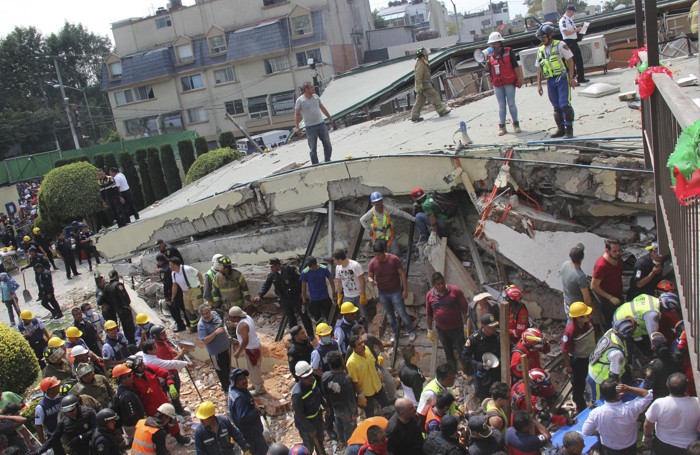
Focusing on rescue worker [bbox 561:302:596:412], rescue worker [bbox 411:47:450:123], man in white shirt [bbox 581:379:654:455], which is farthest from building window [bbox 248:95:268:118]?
Answer: man in white shirt [bbox 581:379:654:455]

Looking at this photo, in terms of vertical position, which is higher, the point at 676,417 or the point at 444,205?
the point at 444,205

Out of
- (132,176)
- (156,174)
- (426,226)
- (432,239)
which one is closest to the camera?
(432,239)

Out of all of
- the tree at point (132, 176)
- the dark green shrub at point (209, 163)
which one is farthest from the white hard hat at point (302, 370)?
the tree at point (132, 176)

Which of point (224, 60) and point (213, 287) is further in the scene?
point (224, 60)

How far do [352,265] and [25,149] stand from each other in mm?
53815

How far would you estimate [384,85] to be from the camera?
1719 centimetres

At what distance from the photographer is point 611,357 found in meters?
5.67

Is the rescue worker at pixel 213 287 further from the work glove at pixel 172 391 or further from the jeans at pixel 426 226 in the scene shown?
the jeans at pixel 426 226

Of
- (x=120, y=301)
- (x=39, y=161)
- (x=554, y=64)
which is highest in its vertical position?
(x=39, y=161)

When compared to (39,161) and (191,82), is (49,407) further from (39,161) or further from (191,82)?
(191,82)

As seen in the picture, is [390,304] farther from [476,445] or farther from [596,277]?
[476,445]

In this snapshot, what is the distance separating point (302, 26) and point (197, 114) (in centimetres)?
1008

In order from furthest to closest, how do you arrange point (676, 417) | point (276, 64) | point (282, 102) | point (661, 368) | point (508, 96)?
1. point (282, 102)
2. point (276, 64)
3. point (508, 96)
4. point (661, 368)
5. point (676, 417)

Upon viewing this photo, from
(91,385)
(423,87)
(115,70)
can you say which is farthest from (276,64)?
(91,385)
